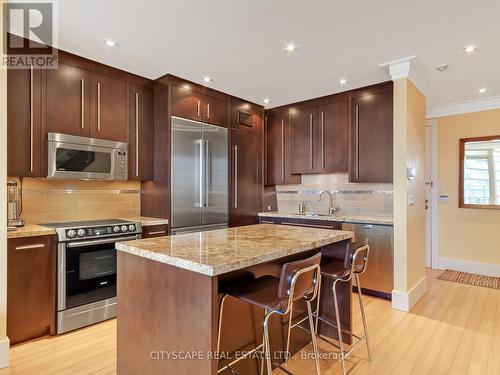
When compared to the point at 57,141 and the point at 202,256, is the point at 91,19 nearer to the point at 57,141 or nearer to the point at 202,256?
the point at 57,141

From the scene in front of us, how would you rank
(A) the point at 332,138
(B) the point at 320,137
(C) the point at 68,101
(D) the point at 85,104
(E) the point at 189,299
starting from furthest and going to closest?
(B) the point at 320,137 → (A) the point at 332,138 → (D) the point at 85,104 → (C) the point at 68,101 → (E) the point at 189,299

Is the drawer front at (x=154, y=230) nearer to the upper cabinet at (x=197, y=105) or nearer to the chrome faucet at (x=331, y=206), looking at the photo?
the upper cabinet at (x=197, y=105)

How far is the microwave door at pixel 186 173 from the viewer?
3459 mm

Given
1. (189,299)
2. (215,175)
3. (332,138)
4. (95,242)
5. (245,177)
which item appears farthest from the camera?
(245,177)

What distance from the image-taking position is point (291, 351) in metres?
2.27

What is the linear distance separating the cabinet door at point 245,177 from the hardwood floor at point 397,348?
6.53ft

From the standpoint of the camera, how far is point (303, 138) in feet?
14.8

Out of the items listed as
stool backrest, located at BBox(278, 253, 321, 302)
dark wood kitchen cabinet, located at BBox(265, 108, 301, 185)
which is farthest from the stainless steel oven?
dark wood kitchen cabinet, located at BBox(265, 108, 301, 185)

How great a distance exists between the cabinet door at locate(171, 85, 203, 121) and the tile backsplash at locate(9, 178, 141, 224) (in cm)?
106

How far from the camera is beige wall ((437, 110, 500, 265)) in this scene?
4.30 meters

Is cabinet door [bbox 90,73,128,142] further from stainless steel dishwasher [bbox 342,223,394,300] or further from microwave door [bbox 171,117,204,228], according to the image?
stainless steel dishwasher [bbox 342,223,394,300]

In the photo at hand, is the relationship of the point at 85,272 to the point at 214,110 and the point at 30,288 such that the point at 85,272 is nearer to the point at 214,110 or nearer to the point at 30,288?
the point at 30,288

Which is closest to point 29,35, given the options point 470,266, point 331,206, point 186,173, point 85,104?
point 85,104

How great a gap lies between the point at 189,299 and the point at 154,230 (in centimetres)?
197
